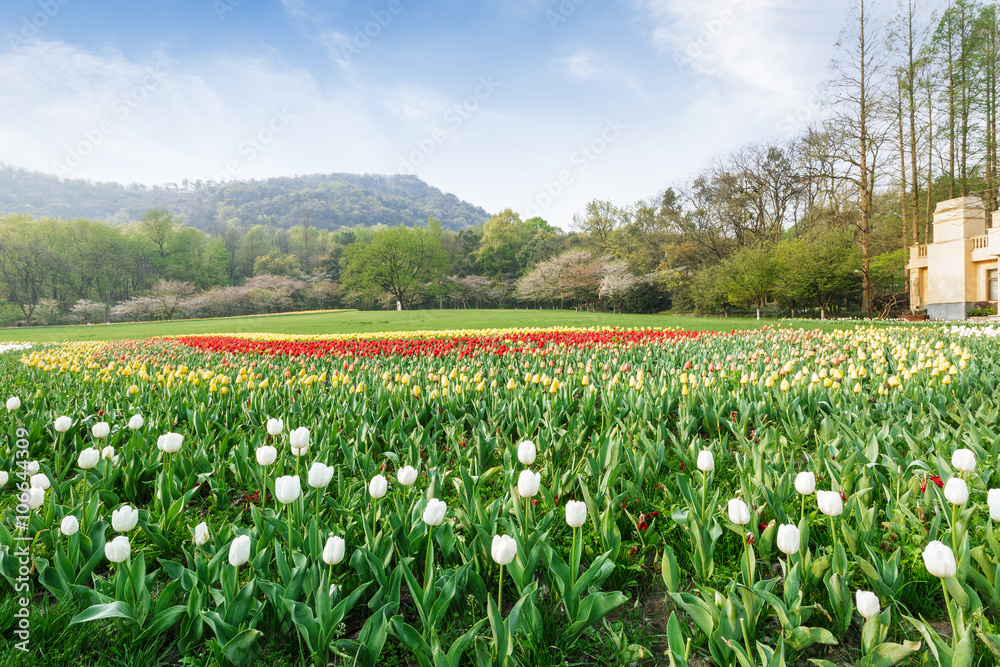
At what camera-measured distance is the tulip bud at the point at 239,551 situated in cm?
137

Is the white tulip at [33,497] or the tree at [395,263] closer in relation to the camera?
the white tulip at [33,497]

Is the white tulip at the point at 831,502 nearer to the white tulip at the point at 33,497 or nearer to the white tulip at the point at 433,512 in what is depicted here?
the white tulip at the point at 433,512

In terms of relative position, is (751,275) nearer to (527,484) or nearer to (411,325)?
(411,325)

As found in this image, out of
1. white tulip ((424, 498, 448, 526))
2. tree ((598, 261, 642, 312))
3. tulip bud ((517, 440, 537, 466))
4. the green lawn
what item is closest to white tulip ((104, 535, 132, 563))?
white tulip ((424, 498, 448, 526))

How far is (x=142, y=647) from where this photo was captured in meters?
1.45

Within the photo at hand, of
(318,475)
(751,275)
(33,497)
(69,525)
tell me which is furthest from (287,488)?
(751,275)

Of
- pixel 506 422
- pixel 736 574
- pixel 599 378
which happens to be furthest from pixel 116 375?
pixel 736 574

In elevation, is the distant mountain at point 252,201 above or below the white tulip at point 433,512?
above

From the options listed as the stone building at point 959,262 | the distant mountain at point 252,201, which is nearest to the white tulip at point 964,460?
the stone building at point 959,262

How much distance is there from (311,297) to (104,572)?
169ft

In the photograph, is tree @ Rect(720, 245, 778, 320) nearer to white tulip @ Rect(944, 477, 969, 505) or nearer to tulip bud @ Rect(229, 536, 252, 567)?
white tulip @ Rect(944, 477, 969, 505)

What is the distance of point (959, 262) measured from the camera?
70.2 ft

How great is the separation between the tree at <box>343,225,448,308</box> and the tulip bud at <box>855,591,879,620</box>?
42395 millimetres

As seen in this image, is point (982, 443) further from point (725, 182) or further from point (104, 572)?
point (725, 182)
